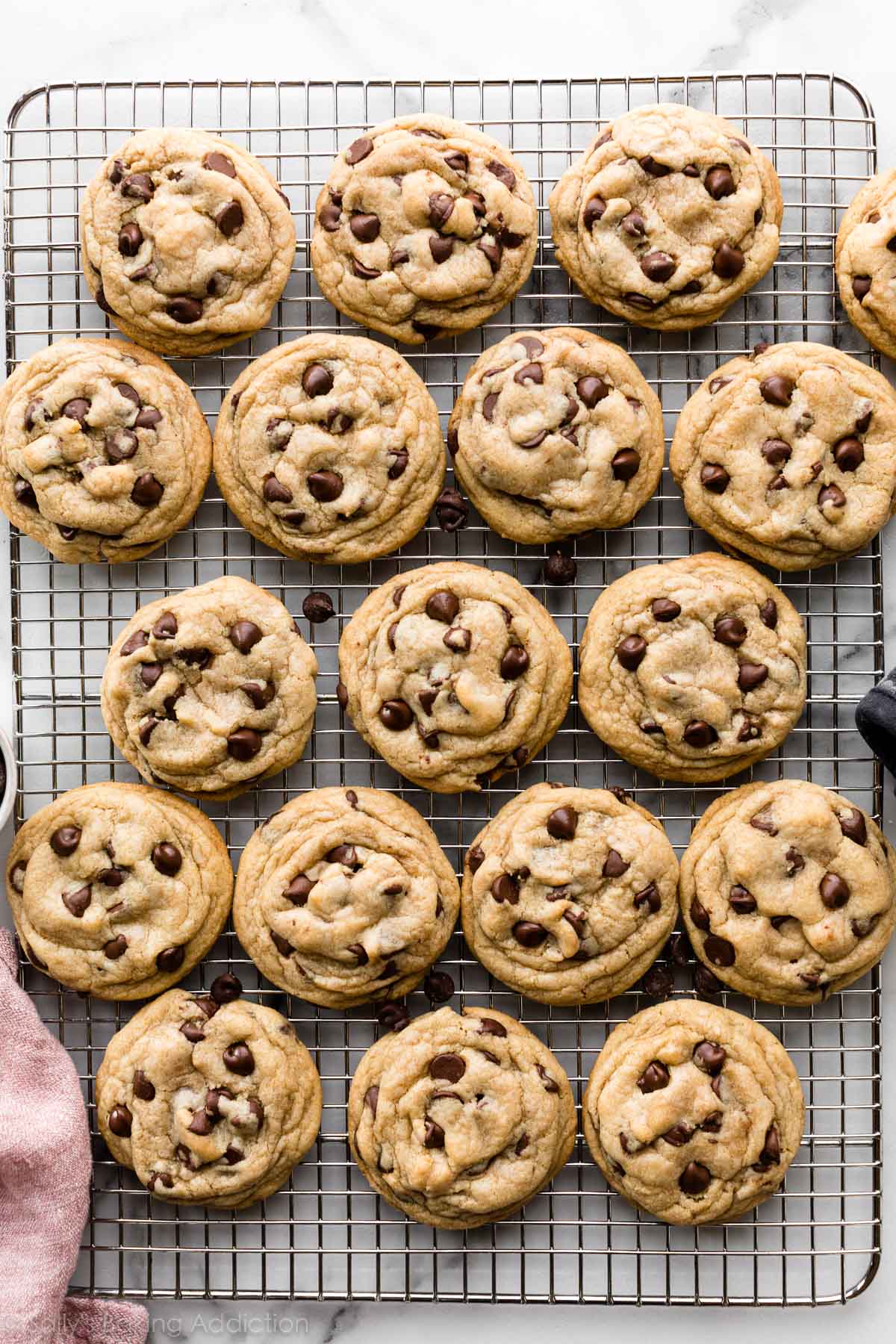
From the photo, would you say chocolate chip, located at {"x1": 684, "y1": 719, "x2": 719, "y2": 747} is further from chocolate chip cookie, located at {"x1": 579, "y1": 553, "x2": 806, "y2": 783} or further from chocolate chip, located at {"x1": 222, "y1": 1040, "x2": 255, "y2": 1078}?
chocolate chip, located at {"x1": 222, "y1": 1040, "x2": 255, "y2": 1078}

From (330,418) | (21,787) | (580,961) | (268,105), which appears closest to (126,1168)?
(21,787)

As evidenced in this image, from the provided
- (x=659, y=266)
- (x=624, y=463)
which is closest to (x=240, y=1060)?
(x=624, y=463)

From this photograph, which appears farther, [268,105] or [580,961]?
[268,105]

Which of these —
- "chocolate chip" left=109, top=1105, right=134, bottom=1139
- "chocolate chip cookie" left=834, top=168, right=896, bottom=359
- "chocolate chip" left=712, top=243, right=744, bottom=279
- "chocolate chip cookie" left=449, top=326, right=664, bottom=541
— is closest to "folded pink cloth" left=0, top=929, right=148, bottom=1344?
"chocolate chip" left=109, top=1105, right=134, bottom=1139

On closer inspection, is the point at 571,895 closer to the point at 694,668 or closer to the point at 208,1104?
the point at 694,668

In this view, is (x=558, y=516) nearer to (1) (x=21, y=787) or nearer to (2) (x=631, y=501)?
(2) (x=631, y=501)

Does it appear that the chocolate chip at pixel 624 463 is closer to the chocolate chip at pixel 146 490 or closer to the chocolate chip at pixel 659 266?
the chocolate chip at pixel 659 266

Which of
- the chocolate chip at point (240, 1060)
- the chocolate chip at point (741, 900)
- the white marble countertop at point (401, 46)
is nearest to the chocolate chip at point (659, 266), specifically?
the white marble countertop at point (401, 46)
